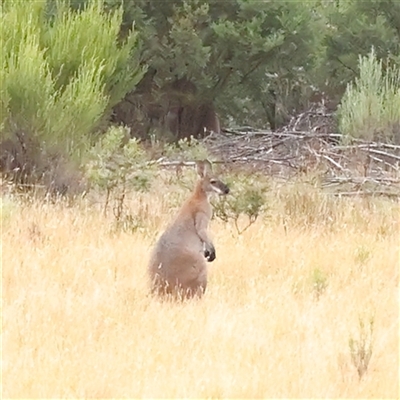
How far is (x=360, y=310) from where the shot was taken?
6.90 m

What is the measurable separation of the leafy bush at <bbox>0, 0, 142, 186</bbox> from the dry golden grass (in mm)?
2133

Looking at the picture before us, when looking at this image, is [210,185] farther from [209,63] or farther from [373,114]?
[209,63]

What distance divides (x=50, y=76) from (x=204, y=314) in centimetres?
609

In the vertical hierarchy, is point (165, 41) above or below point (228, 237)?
above

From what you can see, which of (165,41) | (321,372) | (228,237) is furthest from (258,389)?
(165,41)

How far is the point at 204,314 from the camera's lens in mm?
6574

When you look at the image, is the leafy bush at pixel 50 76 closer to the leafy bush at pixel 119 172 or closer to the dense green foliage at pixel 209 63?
the dense green foliage at pixel 209 63

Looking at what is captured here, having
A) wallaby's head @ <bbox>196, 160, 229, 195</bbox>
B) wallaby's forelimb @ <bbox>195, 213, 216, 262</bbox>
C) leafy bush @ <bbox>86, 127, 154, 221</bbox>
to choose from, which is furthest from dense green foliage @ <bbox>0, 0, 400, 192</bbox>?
wallaby's forelimb @ <bbox>195, 213, 216, 262</bbox>

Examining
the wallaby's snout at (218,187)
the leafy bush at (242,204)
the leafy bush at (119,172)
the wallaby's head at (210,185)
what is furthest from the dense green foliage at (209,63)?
the wallaby's snout at (218,187)

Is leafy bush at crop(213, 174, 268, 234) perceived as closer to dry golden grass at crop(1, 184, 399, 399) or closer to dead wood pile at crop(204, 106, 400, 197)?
dry golden grass at crop(1, 184, 399, 399)

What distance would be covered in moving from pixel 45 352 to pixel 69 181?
6855 mm

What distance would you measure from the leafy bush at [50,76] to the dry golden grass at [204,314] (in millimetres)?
2133

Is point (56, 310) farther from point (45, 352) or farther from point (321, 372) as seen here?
point (321, 372)

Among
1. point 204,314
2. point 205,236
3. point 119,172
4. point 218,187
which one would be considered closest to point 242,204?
point 119,172
